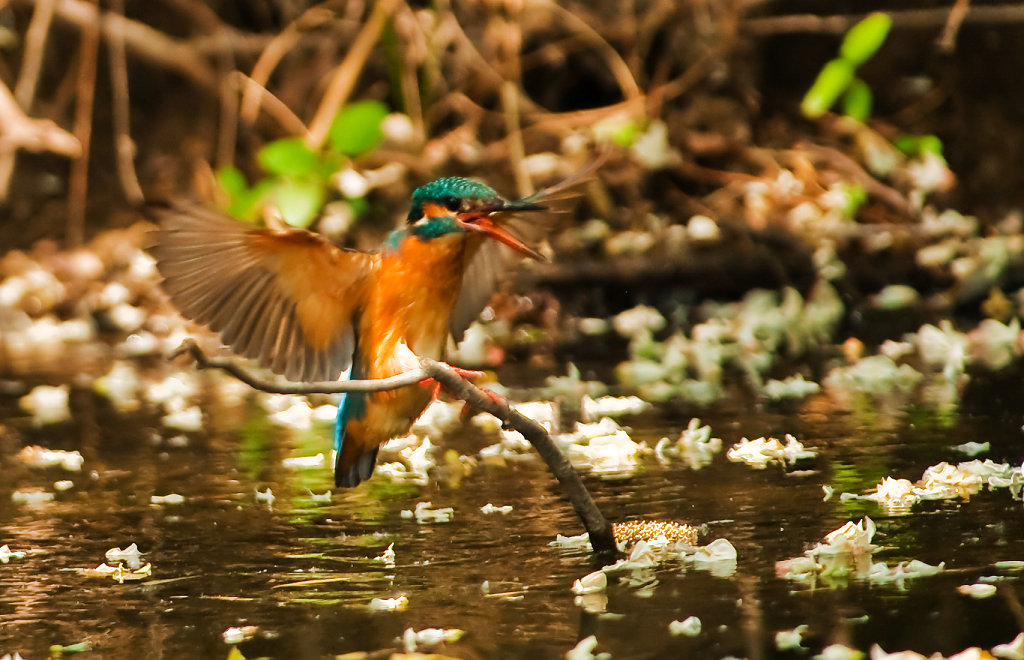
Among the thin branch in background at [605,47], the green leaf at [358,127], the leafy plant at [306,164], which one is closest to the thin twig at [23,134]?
the leafy plant at [306,164]

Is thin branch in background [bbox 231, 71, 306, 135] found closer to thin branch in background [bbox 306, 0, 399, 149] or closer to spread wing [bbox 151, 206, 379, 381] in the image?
thin branch in background [bbox 306, 0, 399, 149]

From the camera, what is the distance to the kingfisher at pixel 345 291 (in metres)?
3.01

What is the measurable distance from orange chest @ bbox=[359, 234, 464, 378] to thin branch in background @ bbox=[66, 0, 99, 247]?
173 inches

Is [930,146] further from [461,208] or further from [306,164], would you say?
[461,208]

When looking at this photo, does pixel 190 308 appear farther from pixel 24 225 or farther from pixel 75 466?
pixel 24 225

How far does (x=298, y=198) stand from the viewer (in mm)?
6223

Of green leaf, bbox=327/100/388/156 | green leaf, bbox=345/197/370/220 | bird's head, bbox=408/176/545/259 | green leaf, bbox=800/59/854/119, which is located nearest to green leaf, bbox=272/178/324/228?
green leaf, bbox=327/100/388/156

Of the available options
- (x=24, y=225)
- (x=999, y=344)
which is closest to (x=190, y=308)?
(x=999, y=344)

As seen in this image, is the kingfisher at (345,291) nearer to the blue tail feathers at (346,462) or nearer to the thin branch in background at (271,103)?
the blue tail feathers at (346,462)

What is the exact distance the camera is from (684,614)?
221 cm

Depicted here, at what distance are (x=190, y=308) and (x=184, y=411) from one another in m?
1.68

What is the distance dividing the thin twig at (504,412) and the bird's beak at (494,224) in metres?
0.45

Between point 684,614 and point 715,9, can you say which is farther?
point 715,9

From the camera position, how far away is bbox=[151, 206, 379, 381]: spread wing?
3033 mm
